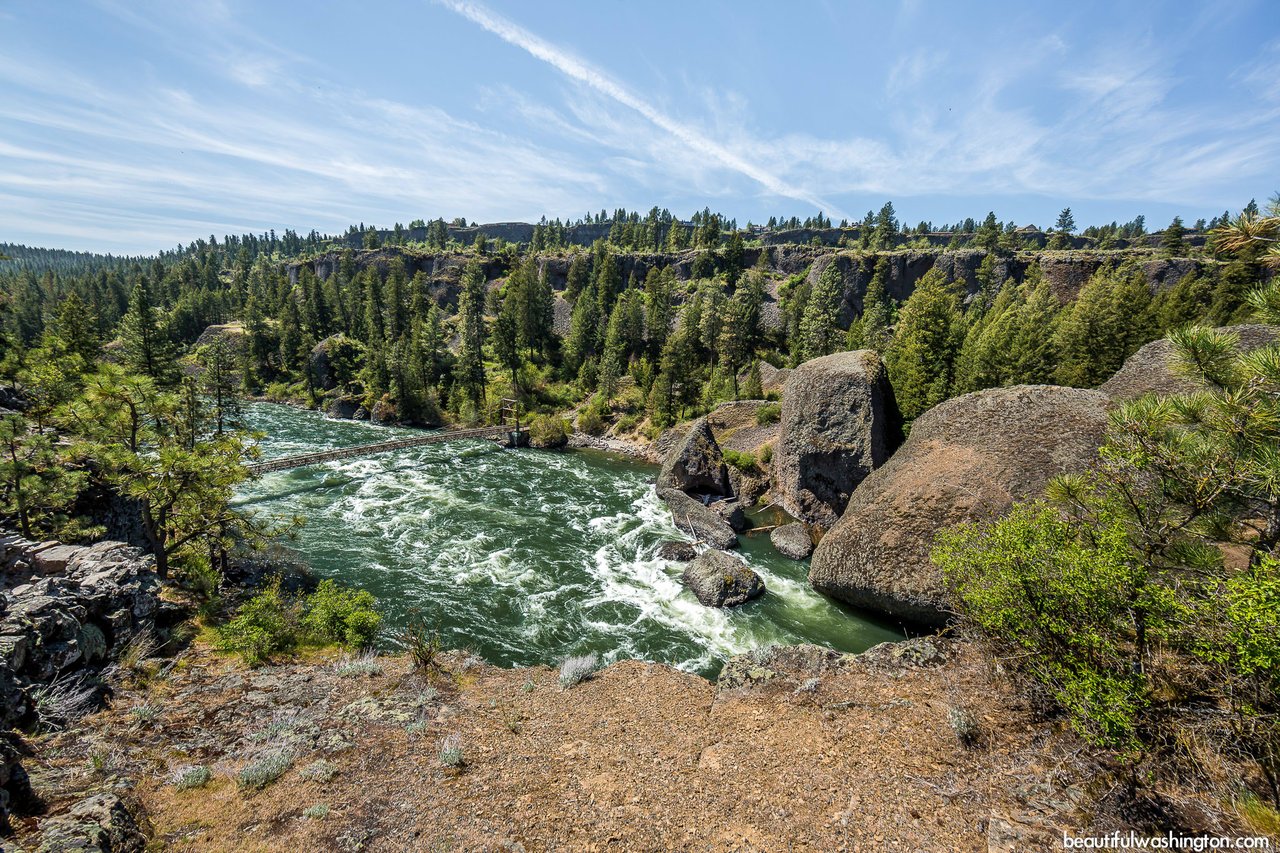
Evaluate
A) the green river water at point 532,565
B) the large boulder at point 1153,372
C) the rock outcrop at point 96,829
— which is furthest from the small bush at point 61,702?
the large boulder at point 1153,372

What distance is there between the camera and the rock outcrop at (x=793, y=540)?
83.5 ft

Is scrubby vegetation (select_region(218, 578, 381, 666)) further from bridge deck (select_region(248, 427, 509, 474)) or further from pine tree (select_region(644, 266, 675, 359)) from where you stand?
pine tree (select_region(644, 266, 675, 359))

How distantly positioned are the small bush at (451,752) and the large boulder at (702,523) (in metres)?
18.4

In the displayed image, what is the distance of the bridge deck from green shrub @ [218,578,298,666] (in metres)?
18.7

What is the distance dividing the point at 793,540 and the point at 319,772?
75.0 ft

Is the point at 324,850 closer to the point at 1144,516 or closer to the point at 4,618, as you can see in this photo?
the point at 4,618

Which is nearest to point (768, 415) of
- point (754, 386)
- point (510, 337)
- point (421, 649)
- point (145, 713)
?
point (754, 386)

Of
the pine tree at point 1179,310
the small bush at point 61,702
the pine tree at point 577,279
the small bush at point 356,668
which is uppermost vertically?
the pine tree at point 577,279

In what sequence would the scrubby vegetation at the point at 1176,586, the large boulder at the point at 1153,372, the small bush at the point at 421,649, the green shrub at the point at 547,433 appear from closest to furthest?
the scrubby vegetation at the point at 1176,586 < the small bush at the point at 421,649 < the large boulder at the point at 1153,372 < the green shrub at the point at 547,433

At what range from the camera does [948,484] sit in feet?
60.8

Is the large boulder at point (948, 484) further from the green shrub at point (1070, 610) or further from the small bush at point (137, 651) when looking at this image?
the small bush at point (137, 651)

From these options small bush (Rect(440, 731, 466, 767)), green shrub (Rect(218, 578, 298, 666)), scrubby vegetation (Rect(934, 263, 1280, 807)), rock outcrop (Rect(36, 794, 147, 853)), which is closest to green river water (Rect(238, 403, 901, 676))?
green shrub (Rect(218, 578, 298, 666))

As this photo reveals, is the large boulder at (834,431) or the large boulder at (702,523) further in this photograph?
the large boulder at (834,431)

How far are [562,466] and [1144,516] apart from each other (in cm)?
4029
